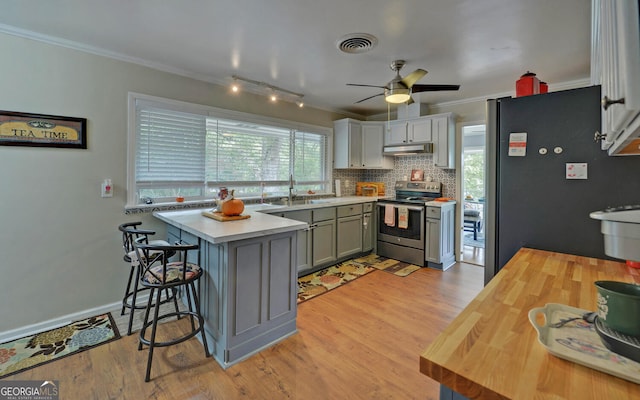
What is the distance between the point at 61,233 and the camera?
2.50 meters

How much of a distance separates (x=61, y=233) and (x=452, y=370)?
3169 mm

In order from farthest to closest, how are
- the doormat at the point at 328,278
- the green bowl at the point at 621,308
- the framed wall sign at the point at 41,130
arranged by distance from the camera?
the doormat at the point at 328,278 < the framed wall sign at the point at 41,130 < the green bowl at the point at 621,308

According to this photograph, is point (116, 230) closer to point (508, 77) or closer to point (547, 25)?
point (547, 25)

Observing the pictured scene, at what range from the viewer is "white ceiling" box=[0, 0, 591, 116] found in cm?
198

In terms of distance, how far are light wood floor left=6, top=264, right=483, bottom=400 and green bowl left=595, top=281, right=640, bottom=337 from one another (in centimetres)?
132

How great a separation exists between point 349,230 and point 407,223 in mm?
860

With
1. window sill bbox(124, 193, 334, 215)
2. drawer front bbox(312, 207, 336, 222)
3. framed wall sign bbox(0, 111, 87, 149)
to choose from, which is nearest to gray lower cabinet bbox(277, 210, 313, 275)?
drawer front bbox(312, 207, 336, 222)

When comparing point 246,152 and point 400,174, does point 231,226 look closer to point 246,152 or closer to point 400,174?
point 246,152

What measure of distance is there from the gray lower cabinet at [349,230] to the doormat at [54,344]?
2.73 metres

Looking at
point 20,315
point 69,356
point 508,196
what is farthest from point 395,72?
point 20,315

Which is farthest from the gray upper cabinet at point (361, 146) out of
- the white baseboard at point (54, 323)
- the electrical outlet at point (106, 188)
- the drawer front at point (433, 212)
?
the white baseboard at point (54, 323)

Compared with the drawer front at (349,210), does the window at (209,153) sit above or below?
above

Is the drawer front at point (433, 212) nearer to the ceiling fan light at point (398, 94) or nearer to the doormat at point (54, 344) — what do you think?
the ceiling fan light at point (398, 94)

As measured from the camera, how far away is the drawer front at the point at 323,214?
3.81 m
